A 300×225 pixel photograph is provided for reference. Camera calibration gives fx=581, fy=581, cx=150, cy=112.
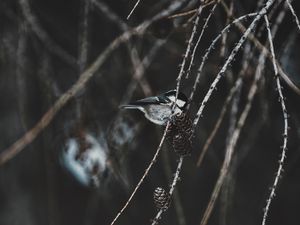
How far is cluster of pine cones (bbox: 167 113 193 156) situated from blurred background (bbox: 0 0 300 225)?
504 mm

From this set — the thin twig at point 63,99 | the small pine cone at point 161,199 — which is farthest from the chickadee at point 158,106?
the small pine cone at point 161,199

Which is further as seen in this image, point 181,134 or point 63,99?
point 63,99

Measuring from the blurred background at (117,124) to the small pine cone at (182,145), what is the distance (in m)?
0.52

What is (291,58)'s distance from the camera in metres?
1.84

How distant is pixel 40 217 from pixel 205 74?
1.08 metres

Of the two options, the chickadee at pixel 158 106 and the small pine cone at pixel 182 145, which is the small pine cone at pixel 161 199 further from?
the chickadee at pixel 158 106

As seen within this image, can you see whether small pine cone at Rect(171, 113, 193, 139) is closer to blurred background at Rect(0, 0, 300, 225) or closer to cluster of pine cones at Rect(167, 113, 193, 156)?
cluster of pine cones at Rect(167, 113, 193, 156)

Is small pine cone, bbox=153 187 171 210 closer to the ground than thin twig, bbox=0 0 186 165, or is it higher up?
closer to the ground

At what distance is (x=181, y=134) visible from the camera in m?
0.93

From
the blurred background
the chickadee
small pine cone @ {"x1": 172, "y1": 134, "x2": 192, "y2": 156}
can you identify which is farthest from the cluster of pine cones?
the blurred background

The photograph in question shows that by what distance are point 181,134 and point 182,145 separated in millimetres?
27

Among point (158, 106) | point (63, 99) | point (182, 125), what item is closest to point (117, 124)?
point (158, 106)

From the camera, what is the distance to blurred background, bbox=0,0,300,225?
1.63 m

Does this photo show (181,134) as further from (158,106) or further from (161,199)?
(158,106)
